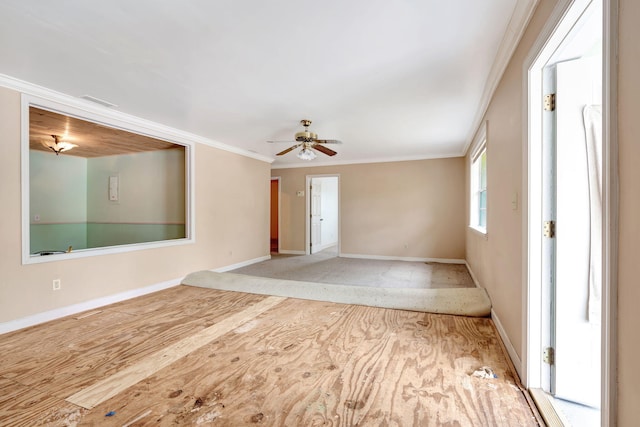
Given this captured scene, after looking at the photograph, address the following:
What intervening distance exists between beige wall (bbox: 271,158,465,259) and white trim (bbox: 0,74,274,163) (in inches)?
119

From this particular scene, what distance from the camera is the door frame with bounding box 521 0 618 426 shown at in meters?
0.92

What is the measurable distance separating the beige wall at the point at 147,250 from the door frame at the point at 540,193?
4114 mm

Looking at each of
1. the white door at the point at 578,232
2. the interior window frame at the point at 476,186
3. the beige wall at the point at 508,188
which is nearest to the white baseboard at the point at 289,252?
the interior window frame at the point at 476,186

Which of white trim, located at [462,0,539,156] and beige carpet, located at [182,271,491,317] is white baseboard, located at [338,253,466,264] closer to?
beige carpet, located at [182,271,491,317]

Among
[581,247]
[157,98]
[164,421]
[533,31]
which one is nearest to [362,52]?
[533,31]

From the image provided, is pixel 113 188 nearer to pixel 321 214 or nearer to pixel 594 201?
pixel 321 214

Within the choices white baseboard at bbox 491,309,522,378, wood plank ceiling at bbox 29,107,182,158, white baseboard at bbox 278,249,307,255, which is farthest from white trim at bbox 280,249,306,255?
white baseboard at bbox 491,309,522,378

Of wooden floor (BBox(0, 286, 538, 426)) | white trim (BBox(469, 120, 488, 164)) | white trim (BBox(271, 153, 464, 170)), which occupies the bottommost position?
wooden floor (BBox(0, 286, 538, 426))

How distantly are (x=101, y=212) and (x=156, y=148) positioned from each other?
229 centimetres

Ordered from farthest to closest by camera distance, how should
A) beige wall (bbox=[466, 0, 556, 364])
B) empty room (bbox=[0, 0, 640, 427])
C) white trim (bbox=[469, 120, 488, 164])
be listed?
white trim (bbox=[469, 120, 488, 164])
beige wall (bbox=[466, 0, 556, 364])
empty room (bbox=[0, 0, 640, 427])

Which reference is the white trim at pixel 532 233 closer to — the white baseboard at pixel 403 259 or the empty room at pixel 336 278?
the empty room at pixel 336 278

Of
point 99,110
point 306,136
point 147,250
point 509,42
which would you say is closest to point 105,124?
point 99,110

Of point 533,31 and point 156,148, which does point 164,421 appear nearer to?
point 533,31

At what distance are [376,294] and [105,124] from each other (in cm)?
379
